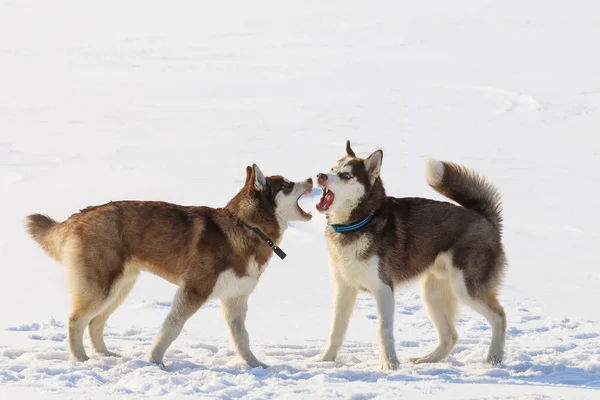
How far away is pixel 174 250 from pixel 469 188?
303 cm

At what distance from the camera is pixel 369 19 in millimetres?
48719

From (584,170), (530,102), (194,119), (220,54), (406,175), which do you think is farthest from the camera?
(220,54)

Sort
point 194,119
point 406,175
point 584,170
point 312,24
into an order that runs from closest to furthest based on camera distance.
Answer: point 406,175
point 584,170
point 194,119
point 312,24

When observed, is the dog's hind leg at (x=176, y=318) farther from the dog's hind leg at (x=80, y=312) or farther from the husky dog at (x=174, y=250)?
the dog's hind leg at (x=80, y=312)

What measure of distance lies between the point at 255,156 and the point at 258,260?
13737 millimetres

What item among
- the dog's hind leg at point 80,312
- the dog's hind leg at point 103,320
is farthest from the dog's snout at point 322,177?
the dog's hind leg at point 80,312

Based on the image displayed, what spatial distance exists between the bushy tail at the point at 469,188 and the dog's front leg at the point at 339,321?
143 cm

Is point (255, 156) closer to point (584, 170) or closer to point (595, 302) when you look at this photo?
point (584, 170)

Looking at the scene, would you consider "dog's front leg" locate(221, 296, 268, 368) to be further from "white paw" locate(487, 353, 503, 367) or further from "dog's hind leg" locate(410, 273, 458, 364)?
"white paw" locate(487, 353, 503, 367)

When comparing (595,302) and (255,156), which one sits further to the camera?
(255,156)

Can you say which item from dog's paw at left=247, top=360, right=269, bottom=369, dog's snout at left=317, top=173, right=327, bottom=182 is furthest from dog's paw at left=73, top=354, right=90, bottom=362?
dog's snout at left=317, top=173, right=327, bottom=182

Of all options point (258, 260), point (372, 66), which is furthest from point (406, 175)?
point (372, 66)

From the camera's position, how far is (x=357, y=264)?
848 centimetres

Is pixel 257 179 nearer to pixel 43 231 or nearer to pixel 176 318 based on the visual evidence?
pixel 176 318
